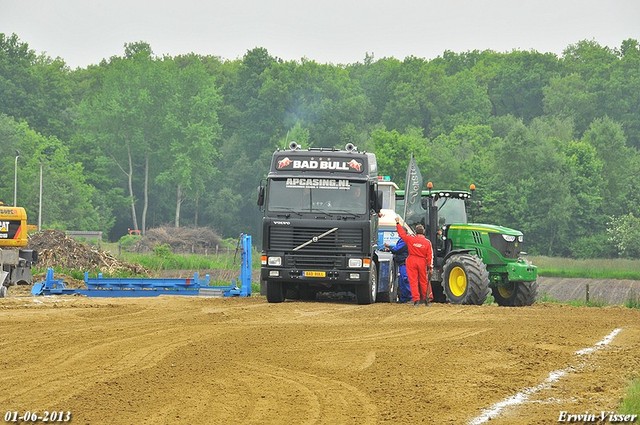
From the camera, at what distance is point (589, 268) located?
84.0 meters

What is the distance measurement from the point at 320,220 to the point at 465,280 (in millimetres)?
4675

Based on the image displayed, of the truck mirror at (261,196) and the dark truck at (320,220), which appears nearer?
the dark truck at (320,220)

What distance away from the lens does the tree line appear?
106 metres

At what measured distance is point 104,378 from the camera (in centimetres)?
1492

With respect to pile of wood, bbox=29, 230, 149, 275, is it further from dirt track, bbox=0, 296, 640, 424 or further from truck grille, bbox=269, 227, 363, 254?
dirt track, bbox=0, 296, 640, 424

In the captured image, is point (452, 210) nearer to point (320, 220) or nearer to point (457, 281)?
point (457, 281)

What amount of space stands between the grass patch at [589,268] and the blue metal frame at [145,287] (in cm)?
Result: 4842

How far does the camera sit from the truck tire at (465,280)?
102 feet

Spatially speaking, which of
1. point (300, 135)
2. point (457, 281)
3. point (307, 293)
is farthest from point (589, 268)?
point (307, 293)

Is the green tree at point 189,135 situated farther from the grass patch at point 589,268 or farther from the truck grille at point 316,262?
the truck grille at point 316,262

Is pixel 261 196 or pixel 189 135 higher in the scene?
pixel 189 135

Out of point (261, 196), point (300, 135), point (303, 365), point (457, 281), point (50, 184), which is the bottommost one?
point (303, 365)

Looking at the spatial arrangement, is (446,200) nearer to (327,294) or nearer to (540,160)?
(327,294)

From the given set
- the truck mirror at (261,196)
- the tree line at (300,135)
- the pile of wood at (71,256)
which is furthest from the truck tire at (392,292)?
the tree line at (300,135)
